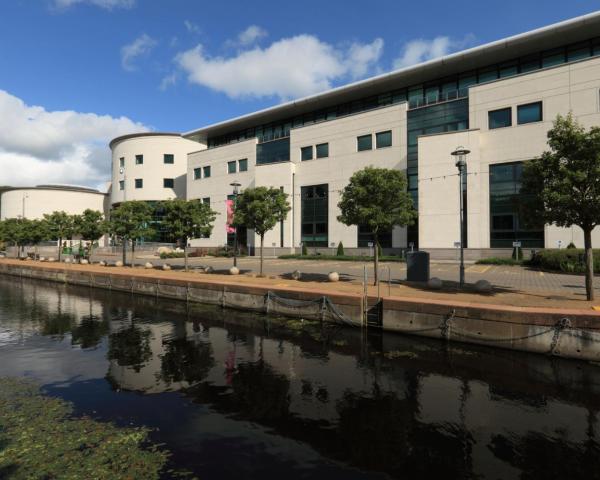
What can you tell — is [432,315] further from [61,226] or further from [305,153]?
[61,226]

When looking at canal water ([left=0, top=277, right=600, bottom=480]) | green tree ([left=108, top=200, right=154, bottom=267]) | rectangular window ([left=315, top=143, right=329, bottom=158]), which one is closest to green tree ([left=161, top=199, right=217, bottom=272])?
green tree ([left=108, top=200, right=154, bottom=267])

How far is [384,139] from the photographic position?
1591 inches

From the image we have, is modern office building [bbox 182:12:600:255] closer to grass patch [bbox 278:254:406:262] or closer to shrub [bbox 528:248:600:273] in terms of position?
grass patch [bbox 278:254:406:262]

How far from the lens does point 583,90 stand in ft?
98.0

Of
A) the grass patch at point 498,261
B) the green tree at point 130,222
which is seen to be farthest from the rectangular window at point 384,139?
the green tree at point 130,222

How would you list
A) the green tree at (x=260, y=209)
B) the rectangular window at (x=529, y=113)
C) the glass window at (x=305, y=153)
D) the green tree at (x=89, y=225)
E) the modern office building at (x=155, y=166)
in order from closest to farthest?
the green tree at (x=260, y=209) → the rectangular window at (x=529, y=113) → the green tree at (x=89, y=225) → the glass window at (x=305, y=153) → the modern office building at (x=155, y=166)

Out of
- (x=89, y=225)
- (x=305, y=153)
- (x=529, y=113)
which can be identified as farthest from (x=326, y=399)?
(x=305, y=153)

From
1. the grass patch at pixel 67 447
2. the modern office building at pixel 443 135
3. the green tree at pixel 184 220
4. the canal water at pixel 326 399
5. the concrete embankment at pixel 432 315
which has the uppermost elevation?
the modern office building at pixel 443 135

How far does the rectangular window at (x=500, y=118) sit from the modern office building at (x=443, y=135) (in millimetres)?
92

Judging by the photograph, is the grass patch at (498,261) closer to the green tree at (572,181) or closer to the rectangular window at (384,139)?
the rectangular window at (384,139)

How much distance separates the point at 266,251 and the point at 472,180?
82.1 feet

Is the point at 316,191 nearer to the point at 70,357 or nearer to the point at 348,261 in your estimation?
the point at 348,261

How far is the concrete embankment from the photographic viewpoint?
973cm

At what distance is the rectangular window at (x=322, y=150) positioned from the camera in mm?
44719
